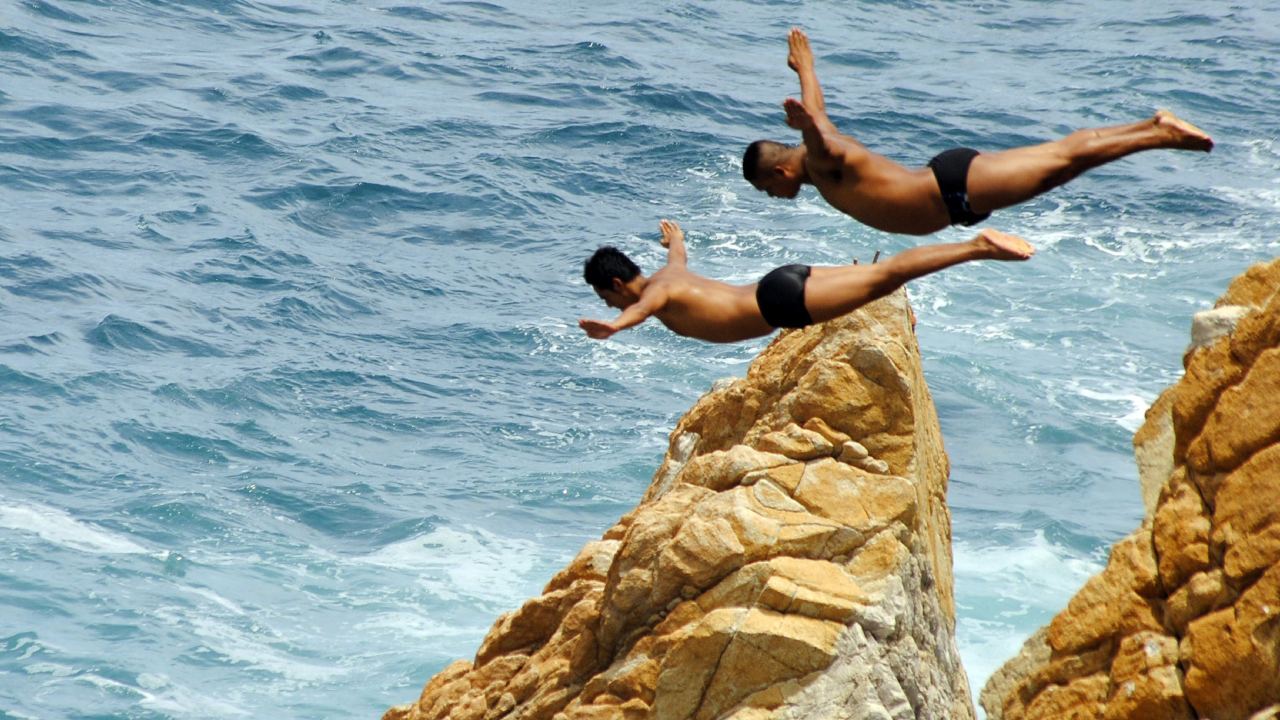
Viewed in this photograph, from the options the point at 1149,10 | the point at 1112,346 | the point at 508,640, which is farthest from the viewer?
the point at 1149,10

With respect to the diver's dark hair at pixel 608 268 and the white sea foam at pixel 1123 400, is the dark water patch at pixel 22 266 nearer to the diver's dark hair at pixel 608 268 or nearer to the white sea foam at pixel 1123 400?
the white sea foam at pixel 1123 400

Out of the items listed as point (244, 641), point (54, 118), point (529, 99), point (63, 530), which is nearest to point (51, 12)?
point (54, 118)

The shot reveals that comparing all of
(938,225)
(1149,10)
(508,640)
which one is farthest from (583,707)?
(1149,10)

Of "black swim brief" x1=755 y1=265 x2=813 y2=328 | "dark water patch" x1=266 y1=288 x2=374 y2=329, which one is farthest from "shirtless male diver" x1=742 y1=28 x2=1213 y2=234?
"dark water patch" x1=266 y1=288 x2=374 y2=329

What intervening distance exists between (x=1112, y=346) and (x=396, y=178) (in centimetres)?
1366

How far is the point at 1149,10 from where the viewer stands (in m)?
48.9

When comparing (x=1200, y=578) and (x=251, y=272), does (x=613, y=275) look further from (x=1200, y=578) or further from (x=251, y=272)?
(x=251, y=272)

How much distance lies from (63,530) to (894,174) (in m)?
12.9

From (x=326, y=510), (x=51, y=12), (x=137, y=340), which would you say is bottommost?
(x=326, y=510)

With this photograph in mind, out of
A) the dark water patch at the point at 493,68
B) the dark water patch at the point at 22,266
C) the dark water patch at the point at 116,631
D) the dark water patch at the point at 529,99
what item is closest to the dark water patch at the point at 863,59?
the dark water patch at the point at 493,68

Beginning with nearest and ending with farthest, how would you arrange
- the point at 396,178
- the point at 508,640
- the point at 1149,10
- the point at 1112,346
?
the point at 508,640, the point at 1112,346, the point at 396,178, the point at 1149,10

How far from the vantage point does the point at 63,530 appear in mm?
19000

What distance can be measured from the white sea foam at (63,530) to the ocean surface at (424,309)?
40 millimetres

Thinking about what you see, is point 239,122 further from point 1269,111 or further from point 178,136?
point 1269,111
